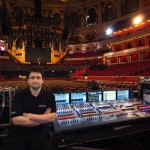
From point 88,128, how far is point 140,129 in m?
1.31

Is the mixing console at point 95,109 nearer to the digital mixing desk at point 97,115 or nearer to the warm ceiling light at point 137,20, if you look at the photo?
the digital mixing desk at point 97,115

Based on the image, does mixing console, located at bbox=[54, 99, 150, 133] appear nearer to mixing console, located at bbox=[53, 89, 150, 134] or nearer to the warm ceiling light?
mixing console, located at bbox=[53, 89, 150, 134]

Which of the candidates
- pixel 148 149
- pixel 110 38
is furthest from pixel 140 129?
pixel 110 38

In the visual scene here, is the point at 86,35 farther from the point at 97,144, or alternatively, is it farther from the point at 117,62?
the point at 97,144

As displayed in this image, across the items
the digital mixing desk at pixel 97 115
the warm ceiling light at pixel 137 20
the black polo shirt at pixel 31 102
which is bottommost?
the digital mixing desk at pixel 97 115

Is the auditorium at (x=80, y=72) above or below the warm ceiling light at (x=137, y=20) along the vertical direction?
below

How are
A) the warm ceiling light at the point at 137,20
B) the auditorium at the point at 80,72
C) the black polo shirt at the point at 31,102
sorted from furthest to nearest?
1. the warm ceiling light at the point at 137,20
2. the auditorium at the point at 80,72
3. the black polo shirt at the point at 31,102

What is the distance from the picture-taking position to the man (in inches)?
93.9

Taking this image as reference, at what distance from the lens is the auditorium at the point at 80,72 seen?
2674 mm

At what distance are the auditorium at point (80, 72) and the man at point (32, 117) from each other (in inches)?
0.6

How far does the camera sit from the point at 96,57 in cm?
2852

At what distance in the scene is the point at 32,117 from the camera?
2414 mm

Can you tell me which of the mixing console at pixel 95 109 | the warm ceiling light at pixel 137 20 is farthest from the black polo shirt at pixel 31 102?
the warm ceiling light at pixel 137 20

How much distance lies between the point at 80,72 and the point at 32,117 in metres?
23.8
